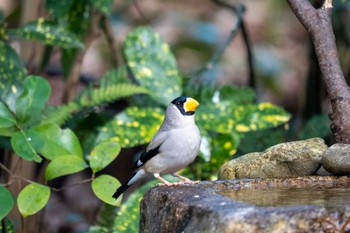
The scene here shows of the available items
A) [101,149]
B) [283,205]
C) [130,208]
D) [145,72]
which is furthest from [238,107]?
[283,205]

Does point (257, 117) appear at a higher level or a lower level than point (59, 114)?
higher

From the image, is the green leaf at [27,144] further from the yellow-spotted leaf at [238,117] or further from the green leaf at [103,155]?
the yellow-spotted leaf at [238,117]

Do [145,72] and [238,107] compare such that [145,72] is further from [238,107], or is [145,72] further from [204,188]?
[204,188]

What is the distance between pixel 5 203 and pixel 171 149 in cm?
76

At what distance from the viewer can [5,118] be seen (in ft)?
12.9

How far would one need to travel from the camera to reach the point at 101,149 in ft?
12.9

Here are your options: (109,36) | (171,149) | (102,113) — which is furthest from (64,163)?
(109,36)

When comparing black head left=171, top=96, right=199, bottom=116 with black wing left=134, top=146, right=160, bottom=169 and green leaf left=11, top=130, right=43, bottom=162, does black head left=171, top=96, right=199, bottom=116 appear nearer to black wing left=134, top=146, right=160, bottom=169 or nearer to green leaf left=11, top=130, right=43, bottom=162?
black wing left=134, top=146, right=160, bottom=169

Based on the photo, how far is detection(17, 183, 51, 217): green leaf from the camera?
3828 millimetres

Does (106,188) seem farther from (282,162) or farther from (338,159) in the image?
(338,159)

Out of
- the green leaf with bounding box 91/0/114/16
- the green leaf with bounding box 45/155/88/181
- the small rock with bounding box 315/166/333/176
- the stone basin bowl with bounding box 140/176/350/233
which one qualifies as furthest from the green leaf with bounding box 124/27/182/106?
the stone basin bowl with bounding box 140/176/350/233

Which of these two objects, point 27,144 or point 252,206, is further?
point 27,144

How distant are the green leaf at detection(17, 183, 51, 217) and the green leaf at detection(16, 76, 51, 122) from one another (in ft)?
1.15

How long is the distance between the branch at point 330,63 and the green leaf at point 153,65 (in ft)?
4.27
